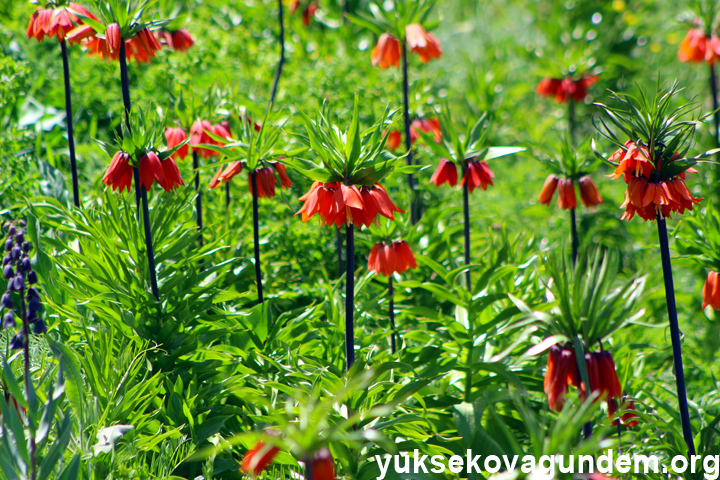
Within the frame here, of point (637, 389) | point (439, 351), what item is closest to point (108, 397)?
point (439, 351)

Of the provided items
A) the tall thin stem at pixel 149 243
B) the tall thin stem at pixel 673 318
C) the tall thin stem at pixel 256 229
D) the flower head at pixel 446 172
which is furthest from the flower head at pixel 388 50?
the tall thin stem at pixel 673 318

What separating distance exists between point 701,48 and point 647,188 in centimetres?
300

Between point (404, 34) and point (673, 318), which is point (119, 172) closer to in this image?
point (404, 34)

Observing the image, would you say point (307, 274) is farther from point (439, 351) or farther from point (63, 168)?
point (63, 168)

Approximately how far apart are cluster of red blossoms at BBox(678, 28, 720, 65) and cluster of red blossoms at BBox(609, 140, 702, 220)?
2810mm

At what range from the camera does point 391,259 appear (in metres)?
2.73

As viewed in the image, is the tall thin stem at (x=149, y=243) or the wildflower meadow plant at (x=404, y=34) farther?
the wildflower meadow plant at (x=404, y=34)

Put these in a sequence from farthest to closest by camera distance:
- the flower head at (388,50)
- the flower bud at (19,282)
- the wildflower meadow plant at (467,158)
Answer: the flower head at (388,50)
the wildflower meadow plant at (467,158)
the flower bud at (19,282)

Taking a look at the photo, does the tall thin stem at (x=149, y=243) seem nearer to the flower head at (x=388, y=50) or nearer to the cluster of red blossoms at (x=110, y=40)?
the cluster of red blossoms at (x=110, y=40)

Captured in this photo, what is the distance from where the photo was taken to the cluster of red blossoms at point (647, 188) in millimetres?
2043

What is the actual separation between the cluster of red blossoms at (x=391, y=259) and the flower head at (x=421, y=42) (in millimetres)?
1398

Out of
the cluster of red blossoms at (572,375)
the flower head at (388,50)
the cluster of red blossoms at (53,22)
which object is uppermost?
the flower head at (388,50)

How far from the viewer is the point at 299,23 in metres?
6.19

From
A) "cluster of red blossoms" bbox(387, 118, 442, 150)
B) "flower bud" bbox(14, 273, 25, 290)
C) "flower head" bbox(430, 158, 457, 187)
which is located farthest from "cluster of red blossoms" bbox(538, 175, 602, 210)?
"flower bud" bbox(14, 273, 25, 290)
